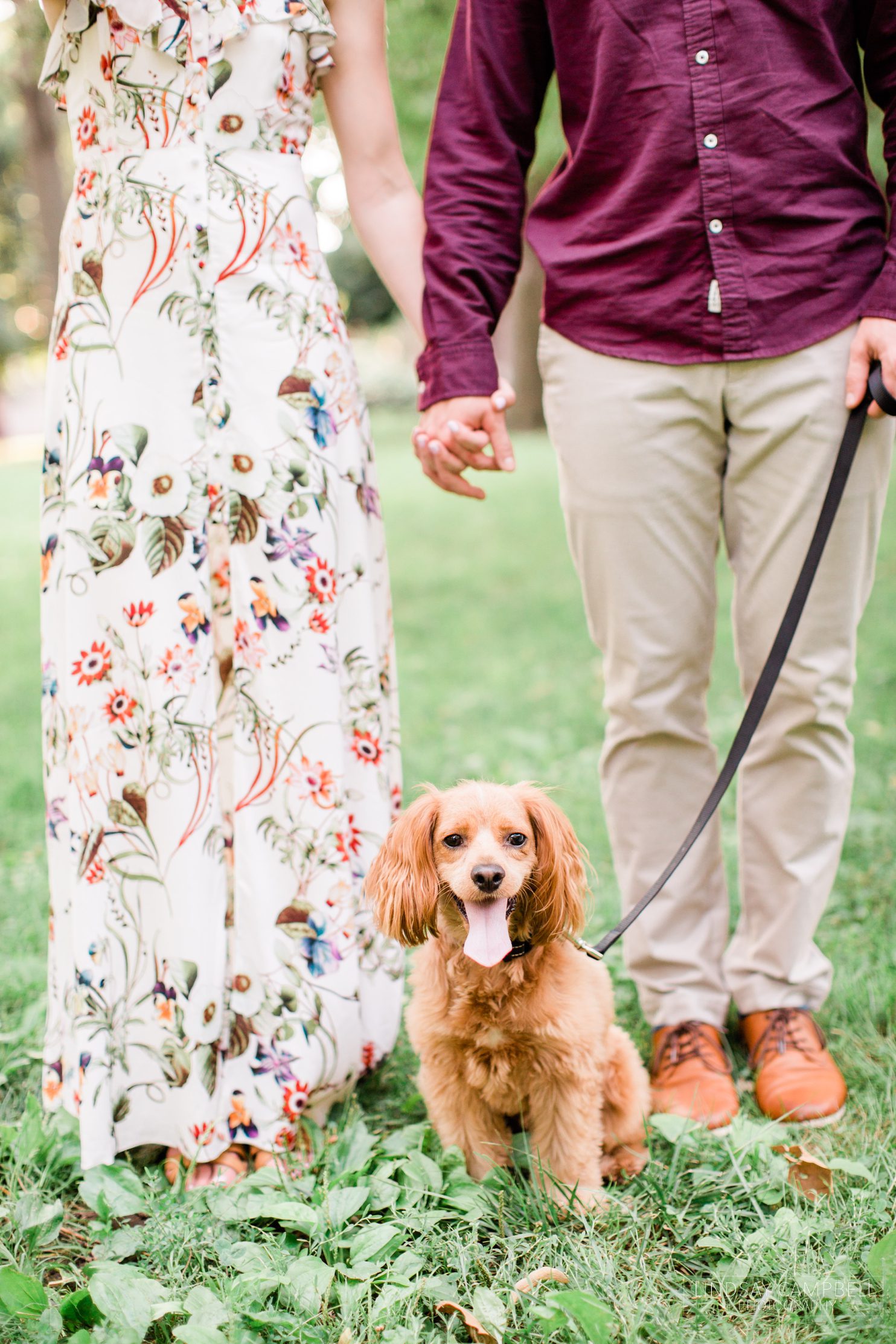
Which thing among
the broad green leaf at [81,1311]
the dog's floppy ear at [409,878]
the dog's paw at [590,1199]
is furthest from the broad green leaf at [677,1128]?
the broad green leaf at [81,1311]

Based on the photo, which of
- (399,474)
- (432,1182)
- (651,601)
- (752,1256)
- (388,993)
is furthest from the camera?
(399,474)

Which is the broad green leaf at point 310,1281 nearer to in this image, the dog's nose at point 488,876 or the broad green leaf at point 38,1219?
the broad green leaf at point 38,1219

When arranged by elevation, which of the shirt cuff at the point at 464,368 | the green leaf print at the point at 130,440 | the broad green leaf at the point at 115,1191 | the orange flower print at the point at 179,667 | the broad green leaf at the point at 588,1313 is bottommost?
the broad green leaf at the point at 115,1191

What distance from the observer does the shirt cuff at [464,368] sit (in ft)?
7.02

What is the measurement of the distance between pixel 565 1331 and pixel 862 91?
2.30 metres

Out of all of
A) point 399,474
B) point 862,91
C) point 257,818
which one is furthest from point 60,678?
point 399,474

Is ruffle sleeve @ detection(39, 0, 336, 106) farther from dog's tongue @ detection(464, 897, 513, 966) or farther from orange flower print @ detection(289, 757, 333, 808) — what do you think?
dog's tongue @ detection(464, 897, 513, 966)

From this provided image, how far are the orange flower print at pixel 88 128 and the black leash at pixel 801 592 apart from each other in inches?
59.7

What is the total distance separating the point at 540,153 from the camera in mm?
5598

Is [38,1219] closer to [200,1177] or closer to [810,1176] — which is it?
[200,1177]

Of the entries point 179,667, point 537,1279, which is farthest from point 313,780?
point 537,1279

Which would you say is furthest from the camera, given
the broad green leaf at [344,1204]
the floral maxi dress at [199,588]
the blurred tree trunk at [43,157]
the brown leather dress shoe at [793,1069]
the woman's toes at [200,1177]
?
the blurred tree trunk at [43,157]

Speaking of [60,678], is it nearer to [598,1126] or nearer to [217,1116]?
[217,1116]

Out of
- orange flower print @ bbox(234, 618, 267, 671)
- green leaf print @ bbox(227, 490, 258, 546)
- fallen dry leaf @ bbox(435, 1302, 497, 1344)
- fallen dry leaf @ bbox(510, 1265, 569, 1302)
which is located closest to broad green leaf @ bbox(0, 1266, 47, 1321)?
fallen dry leaf @ bbox(435, 1302, 497, 1344)
